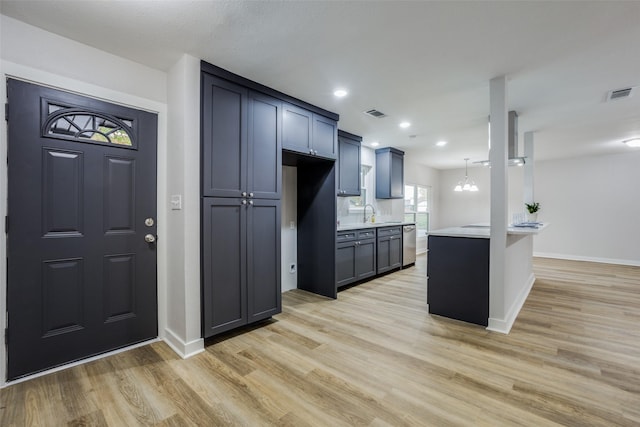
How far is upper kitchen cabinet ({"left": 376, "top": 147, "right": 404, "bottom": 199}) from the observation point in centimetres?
569

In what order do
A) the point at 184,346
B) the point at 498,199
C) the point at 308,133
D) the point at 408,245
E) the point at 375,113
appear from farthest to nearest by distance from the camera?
the point at 408,245, the point at 375,113, the point at 308,133, the point at 498,199, the point at 184,346

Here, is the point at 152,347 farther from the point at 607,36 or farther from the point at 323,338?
the point at 607,36

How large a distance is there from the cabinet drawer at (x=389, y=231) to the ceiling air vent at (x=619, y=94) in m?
3.26

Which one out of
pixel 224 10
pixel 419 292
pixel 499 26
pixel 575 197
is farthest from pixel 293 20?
pixel 575 197

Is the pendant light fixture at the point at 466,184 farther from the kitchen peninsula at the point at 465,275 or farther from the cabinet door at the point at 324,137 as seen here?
the cabinet door at the point at 324,137

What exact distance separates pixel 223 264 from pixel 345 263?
6.81 ft

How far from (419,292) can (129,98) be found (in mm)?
4121

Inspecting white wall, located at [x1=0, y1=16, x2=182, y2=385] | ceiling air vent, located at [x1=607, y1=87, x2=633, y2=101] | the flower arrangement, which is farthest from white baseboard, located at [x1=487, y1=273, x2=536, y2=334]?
white wall, located at [x1=0, y1=16, x2=182, y2=385]

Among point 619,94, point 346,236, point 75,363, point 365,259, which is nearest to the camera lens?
point 75,363

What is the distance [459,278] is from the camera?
3059mm

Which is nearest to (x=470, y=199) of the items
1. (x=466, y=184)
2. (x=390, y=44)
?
(x=466, y=184)

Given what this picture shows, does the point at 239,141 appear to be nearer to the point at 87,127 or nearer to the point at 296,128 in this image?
the point at 296,128

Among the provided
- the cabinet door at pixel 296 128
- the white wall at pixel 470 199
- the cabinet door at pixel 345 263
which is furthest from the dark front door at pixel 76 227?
the white wall at pixel 470 199

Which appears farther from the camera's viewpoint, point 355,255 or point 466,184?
point 466,184
